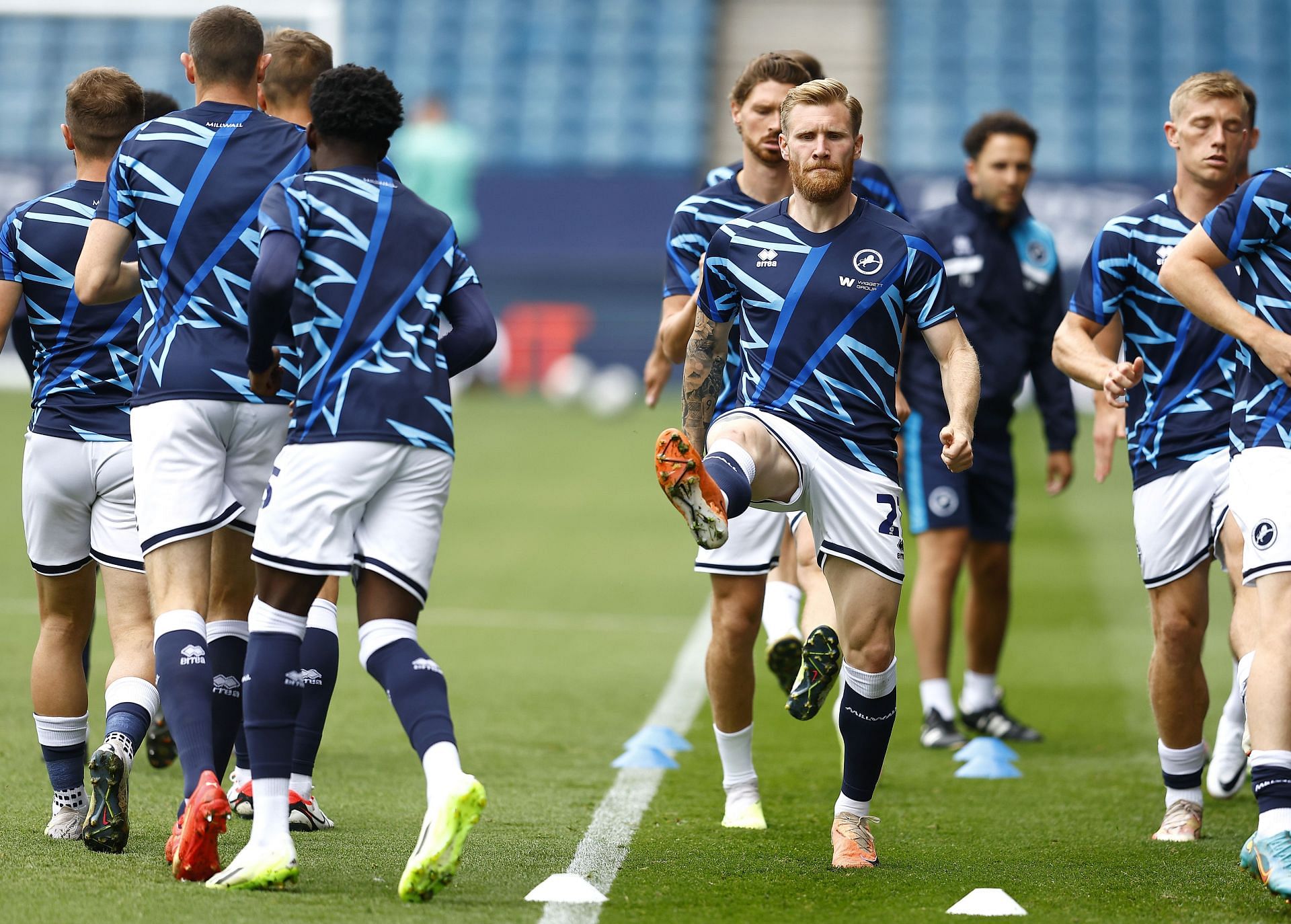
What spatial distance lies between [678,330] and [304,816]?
5.97ft

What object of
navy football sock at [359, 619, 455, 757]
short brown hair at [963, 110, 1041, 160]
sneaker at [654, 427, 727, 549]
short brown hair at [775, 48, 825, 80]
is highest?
short brown hair at [775, 48, 825, 80]

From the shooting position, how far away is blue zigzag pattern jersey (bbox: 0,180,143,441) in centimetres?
472

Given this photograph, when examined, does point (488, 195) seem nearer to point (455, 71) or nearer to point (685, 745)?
point (455, 71)

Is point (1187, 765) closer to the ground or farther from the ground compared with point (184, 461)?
closer to the ground

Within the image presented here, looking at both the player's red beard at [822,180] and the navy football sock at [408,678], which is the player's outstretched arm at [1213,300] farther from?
the navy football sock at [408,678]

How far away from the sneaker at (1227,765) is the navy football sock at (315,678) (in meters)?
3.05

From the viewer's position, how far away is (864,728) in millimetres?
4711

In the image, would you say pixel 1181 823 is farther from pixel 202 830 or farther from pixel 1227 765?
pixel 202 830

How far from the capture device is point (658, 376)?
6070 mm

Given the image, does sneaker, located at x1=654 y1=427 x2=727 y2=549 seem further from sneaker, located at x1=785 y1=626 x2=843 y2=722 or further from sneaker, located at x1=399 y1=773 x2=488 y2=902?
sneaker, located at x1=399 y1=773 x2=488 y2=902

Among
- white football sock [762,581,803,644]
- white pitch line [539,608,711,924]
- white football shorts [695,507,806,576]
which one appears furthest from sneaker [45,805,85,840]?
white football sock [762,581,803,644]

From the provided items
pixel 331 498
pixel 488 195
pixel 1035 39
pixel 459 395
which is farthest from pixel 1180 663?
pixel 1035 39

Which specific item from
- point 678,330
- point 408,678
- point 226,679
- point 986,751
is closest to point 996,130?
point 678,330

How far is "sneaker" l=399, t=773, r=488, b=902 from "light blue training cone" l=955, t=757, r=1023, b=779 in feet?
9.37
